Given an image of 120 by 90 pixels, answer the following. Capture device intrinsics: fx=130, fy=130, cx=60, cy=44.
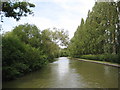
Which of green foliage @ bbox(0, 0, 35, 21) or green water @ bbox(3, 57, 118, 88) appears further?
green foliage @ bbox(0, 0, 35, 21)

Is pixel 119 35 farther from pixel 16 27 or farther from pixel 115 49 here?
pixel 16 27

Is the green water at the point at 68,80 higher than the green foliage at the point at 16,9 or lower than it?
lower

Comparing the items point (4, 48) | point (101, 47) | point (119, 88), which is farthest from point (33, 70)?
point (101, 47)

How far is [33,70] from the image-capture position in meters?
11.5

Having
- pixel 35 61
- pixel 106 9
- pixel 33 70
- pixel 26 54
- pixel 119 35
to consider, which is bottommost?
pixel 33 70

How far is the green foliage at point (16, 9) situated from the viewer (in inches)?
266

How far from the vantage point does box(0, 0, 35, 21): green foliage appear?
22.1 feet

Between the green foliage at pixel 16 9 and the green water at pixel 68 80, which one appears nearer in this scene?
the green water at pixel 68 80

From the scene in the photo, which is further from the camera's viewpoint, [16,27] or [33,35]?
[33,35]

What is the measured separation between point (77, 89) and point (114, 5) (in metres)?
15.9

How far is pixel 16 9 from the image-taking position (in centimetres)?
696

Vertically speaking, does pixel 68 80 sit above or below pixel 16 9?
below

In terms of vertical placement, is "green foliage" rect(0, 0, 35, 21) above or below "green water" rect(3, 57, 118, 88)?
above

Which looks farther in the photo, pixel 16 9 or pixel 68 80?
pixel 68 80
